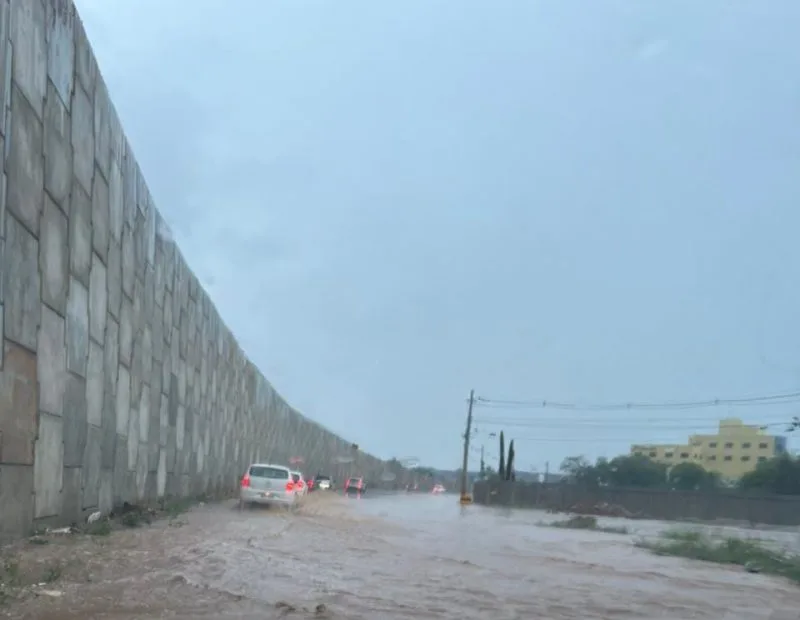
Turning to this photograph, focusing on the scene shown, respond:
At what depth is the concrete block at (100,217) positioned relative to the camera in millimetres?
15977

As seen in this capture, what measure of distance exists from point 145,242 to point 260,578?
10.8m

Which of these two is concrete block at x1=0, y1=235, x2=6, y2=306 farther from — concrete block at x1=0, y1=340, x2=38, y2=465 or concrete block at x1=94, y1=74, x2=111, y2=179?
concrete block at x1=94, y1=74, x2=111, y2=179

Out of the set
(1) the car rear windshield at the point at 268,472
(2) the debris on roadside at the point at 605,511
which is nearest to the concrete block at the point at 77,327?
(1) the car rear windshield at the point at 268,472

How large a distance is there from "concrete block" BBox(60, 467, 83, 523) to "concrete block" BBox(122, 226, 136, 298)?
475 cm

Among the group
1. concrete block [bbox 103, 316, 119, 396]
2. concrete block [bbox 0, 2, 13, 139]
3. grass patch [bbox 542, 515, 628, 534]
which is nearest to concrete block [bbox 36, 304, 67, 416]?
concrete block [bbox 0, 2, 13, 139]

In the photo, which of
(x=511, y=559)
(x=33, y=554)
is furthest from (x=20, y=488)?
(x=511, y=559)

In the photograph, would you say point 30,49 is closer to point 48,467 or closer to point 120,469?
point 48,467

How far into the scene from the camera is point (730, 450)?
8775 cm

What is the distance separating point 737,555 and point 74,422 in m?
15.8

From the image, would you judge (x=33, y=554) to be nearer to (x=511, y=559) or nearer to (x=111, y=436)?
(x=111, y=436)

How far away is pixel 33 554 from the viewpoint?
10.9m

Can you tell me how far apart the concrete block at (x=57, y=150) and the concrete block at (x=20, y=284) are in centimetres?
121

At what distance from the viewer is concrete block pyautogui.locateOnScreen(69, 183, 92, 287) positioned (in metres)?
14.5

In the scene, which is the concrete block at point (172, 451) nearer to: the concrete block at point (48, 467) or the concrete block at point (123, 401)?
the concrete block at point (123, 401)
